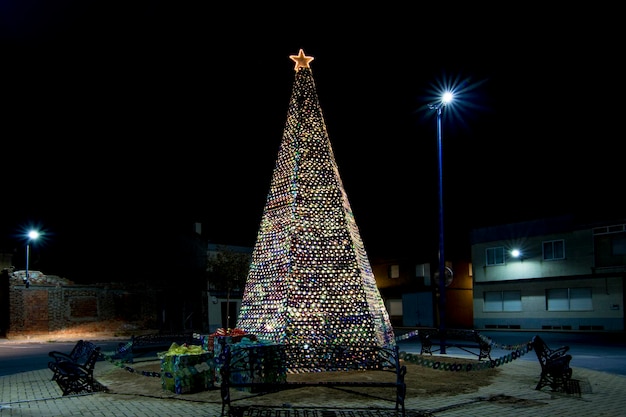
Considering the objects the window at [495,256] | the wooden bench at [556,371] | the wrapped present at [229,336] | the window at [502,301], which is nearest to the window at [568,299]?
the window at [502,301]

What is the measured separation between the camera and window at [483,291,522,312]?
109ft

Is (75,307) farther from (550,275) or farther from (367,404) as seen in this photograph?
(367,404)

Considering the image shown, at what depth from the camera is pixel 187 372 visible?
9.15 meters

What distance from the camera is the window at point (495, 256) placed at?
3431 cm

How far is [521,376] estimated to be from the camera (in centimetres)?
1121

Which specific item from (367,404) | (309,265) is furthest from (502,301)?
(367,404)

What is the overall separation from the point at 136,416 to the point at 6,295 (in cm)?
3000

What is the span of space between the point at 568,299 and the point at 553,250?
9.81 ft

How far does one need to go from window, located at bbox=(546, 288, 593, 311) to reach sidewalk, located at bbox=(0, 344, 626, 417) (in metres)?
21.8

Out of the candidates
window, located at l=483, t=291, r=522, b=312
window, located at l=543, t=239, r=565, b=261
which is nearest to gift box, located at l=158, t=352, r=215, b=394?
window, located at l=543, t=239, r=565, b=261

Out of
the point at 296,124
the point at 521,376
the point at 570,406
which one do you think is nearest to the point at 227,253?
the point at 296,124

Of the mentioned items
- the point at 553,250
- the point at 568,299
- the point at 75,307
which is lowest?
the point at 75,307

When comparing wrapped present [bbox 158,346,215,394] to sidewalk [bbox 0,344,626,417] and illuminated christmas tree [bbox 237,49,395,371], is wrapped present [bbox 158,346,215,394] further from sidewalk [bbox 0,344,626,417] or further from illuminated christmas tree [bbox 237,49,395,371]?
illuminated christmas tree [bbox 237,49,395,371]

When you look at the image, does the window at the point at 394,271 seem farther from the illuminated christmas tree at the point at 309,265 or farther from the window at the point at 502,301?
the illuminated christmas tree at the point at 309,265
